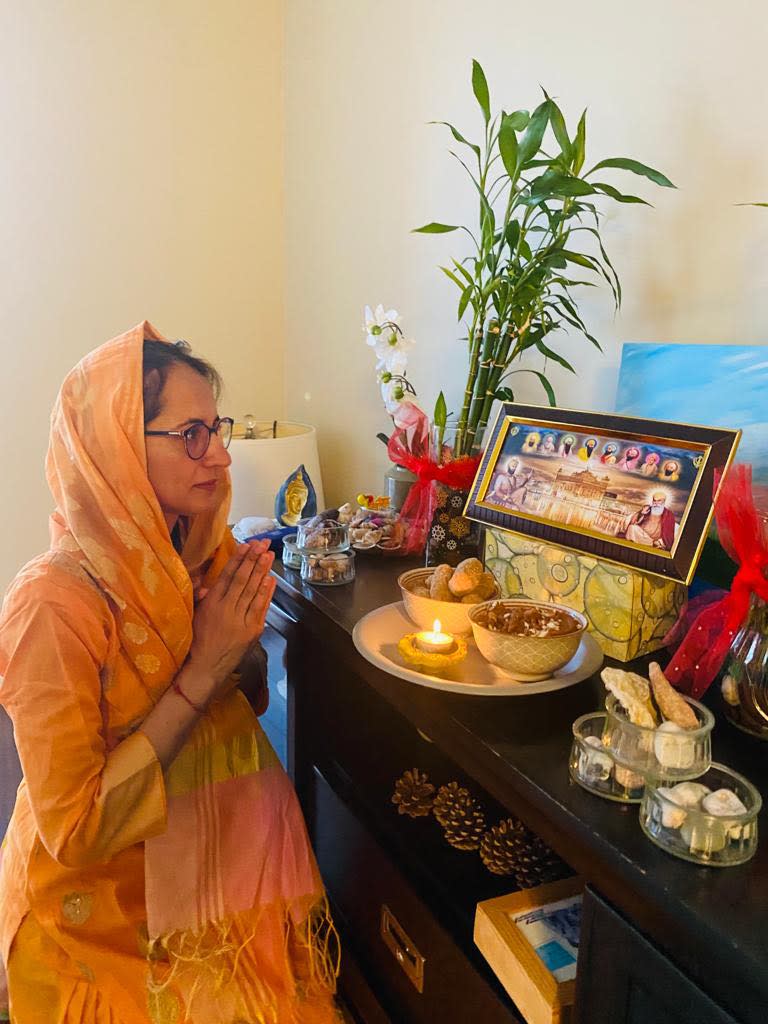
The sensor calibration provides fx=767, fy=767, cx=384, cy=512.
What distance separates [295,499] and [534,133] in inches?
31.5

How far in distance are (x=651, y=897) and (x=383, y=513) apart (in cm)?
81

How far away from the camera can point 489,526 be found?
39.2 inches

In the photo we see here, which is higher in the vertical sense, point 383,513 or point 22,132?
point 22,132

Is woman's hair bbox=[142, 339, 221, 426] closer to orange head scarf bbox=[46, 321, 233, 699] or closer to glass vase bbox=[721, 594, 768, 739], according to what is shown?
orange head scarf bbox=[46, 321, 233, 699]

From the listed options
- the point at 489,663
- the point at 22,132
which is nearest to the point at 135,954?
the point at 489,663

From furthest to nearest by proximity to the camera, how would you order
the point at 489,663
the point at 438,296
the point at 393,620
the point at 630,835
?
the point at 438,296
the point at 393,620
the point at 489,663
the point at 630,835

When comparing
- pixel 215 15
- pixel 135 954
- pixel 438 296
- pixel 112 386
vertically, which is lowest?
pixel 135 954

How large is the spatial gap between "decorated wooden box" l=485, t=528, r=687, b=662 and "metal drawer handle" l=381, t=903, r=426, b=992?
0.44 meters

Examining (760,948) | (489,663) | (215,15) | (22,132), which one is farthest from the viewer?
(215,15)

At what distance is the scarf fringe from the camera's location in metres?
0.96

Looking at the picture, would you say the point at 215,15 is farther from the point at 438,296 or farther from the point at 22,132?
the point at 438,296

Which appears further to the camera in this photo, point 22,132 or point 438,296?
point 22,132

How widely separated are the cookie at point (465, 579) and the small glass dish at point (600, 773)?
0.29 meters

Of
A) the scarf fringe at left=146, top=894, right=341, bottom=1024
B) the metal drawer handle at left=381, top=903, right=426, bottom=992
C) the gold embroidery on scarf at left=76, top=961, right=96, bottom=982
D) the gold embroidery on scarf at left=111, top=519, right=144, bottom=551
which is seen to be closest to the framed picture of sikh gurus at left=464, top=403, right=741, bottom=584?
the gold embroidery on scarf at left=111, top=519, right=144, bottom=551
